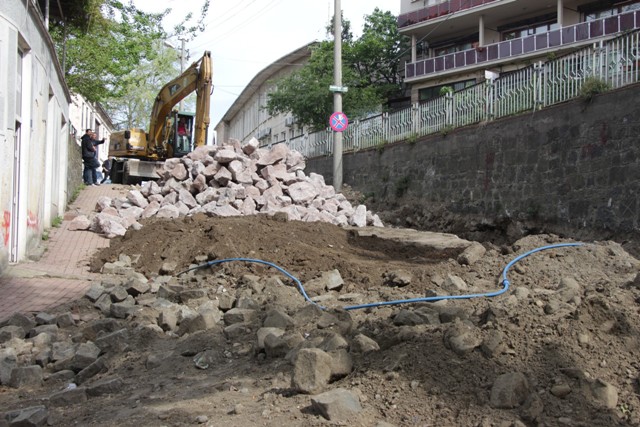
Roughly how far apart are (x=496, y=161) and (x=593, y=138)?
3122 mm

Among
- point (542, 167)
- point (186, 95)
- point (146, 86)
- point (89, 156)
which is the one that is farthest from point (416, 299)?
point (146, 86)

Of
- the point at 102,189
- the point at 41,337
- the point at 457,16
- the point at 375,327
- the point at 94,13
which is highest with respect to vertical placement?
the point at 457,16

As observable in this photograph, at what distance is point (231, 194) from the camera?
1398 cm

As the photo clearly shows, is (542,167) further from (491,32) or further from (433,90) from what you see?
(433,90)

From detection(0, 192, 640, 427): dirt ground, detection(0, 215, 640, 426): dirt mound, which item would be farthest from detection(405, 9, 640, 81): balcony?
detection(0, 192, 640, 427): dirt ground

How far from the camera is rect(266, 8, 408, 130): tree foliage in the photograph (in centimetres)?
2966

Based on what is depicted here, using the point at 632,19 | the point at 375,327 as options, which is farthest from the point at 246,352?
the point at 632,19

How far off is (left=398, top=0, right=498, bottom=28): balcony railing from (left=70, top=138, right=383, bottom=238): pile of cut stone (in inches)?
739

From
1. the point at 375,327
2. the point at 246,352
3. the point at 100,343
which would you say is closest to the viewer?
the point at 375,327

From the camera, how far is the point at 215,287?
8555mm

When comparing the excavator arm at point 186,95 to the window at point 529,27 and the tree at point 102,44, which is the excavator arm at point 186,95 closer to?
the tree at point 102,44

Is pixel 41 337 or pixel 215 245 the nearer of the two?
pixel 41 337

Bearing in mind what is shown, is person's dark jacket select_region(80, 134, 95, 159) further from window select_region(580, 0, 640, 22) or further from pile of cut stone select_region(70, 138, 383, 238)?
window select_region(580, 0, 640, 22)

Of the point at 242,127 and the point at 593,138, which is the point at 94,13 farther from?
the point at 242,127
